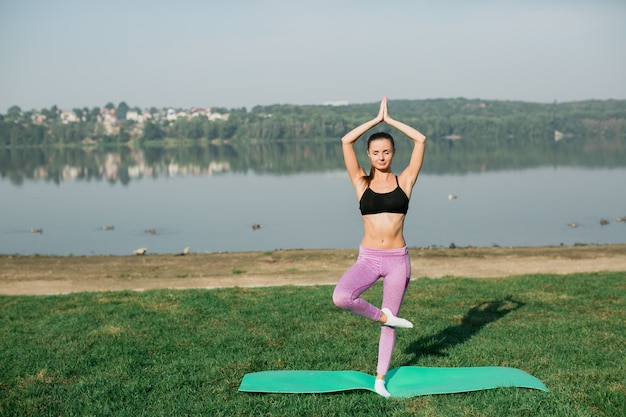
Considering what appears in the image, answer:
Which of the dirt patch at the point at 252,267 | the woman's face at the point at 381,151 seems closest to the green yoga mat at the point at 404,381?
the woman's face at the point at 381,151

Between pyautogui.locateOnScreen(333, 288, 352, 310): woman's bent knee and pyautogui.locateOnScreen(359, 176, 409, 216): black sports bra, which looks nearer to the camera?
pyautogui.locateOnScreen(333, 288, 352, 310): woman's bent knee

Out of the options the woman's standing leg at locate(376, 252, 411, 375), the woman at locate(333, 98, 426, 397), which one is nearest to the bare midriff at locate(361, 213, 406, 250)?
the woman at locate(333, 98, 426, 397)

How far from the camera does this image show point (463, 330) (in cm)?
911

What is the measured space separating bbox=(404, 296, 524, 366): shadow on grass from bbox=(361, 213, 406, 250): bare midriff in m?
1.69

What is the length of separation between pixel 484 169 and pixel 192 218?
134 feet

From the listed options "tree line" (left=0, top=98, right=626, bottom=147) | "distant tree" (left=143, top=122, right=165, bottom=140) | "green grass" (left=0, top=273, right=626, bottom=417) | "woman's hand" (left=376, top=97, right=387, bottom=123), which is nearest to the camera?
"green grass" (left=0, top=273, right=626, bottom=417)

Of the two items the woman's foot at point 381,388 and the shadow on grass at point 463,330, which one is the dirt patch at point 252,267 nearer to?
the shadow on grass at point 463,330

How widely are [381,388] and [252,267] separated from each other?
12370 mm

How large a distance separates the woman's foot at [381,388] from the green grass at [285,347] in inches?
4.9

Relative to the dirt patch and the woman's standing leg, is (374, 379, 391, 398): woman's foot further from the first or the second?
the dirt patch

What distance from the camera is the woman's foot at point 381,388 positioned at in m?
6.48

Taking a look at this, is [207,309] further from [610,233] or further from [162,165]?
[162,165]

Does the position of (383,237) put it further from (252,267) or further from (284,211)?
(284,211)

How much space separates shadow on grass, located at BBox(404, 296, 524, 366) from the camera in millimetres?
8125
